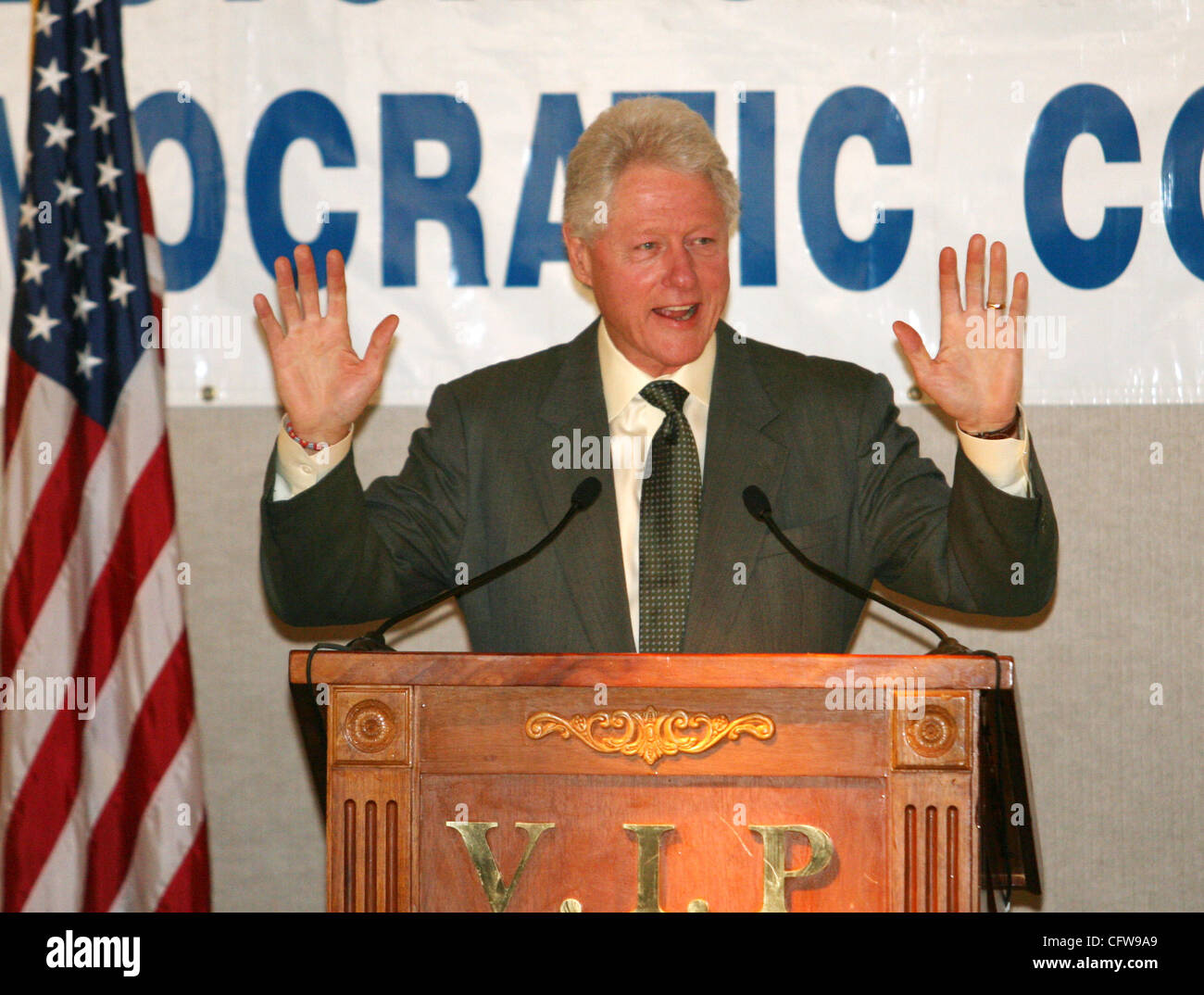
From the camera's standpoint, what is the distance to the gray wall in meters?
3.39

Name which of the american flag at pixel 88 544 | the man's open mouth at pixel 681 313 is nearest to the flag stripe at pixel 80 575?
the american flag at pixel 88 544

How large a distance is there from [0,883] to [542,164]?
2158 mm

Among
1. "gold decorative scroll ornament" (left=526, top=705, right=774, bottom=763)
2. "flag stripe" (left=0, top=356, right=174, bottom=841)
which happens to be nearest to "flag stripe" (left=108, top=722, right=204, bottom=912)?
"flag stripe" (left=0, top=356, right=174, bottom=841)

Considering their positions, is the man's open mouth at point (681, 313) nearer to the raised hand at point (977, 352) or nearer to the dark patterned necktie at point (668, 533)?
the dark patterned necktie at point (668, 533)

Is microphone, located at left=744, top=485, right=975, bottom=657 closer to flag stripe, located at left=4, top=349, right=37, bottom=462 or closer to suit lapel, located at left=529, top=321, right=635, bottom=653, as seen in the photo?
suit lapel, located at left=529, top=321, right=635, bottom=653

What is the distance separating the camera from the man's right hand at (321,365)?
1.96 metres

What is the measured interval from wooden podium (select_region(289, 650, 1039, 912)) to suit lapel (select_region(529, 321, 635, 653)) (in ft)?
1.55

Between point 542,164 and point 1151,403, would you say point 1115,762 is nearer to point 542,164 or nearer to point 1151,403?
point 1151,403

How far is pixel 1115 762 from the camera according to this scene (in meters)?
3.41

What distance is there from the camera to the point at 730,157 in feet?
11.0

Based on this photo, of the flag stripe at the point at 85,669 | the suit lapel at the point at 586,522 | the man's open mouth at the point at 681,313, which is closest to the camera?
the suit lapel at the point at 586,522
